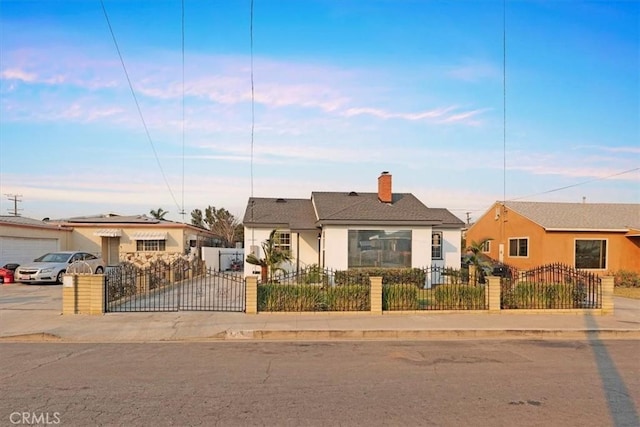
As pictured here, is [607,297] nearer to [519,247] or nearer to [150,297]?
[150,297]

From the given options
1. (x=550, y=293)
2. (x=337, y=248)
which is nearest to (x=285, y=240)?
(x=337, y=248)

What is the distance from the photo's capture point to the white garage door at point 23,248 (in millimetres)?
25141

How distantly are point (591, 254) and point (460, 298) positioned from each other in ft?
52.8

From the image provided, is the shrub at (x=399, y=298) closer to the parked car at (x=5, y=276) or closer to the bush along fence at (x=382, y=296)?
the bush along fence at (x=382, y=296)

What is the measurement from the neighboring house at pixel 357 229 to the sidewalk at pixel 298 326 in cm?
748

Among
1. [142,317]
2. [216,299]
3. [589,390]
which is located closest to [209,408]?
[589,390]

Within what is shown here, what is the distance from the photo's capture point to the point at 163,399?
615 cm

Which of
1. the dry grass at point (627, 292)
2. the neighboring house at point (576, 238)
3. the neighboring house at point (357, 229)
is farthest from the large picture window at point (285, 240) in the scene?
the dry grass at point (627, 292)

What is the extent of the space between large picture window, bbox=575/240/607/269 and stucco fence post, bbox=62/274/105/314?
919 inches

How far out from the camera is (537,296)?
1441cm

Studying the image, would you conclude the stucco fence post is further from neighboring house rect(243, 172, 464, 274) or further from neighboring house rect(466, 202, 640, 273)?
neighboring house rect(466, 202, 640, 273)

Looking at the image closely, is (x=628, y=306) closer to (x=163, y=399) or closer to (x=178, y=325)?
(x=178, y=325)

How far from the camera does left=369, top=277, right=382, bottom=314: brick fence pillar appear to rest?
1348cm

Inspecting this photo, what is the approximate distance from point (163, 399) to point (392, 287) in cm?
884
